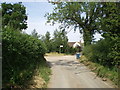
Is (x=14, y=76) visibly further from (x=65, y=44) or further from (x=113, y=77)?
(x=65, y=44)

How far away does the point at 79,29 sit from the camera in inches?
981

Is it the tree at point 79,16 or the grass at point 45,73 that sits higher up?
the tree at point 79,16

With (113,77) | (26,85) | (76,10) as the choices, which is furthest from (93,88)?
(76,10)

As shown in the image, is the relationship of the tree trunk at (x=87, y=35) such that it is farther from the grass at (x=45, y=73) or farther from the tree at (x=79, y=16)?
the grass at (x=45, y=73)

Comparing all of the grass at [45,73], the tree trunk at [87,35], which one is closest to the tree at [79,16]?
the tree trunk at [87,35]

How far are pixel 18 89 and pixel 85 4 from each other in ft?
55.4

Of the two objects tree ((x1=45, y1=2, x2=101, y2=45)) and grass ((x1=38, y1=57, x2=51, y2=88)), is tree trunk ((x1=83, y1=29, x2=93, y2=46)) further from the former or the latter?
grass ((x1=38, y1=57, x2=51, y2=88))

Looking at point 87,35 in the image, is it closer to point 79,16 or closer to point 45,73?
point 79,16

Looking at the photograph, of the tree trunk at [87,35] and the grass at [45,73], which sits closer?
the grass at [45,73]

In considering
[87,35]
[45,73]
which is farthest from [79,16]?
[45,73]

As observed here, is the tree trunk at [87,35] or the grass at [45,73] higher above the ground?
the tree trunk at [87,35]

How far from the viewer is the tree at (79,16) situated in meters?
21.2

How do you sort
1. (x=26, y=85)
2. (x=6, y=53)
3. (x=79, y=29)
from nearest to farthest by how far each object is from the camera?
(x=6, y=53)
(x=26, y=85)
(x=79, y=29)

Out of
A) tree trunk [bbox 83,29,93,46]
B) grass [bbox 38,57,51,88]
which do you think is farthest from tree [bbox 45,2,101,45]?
grass [bbox 38,57,51,88]
